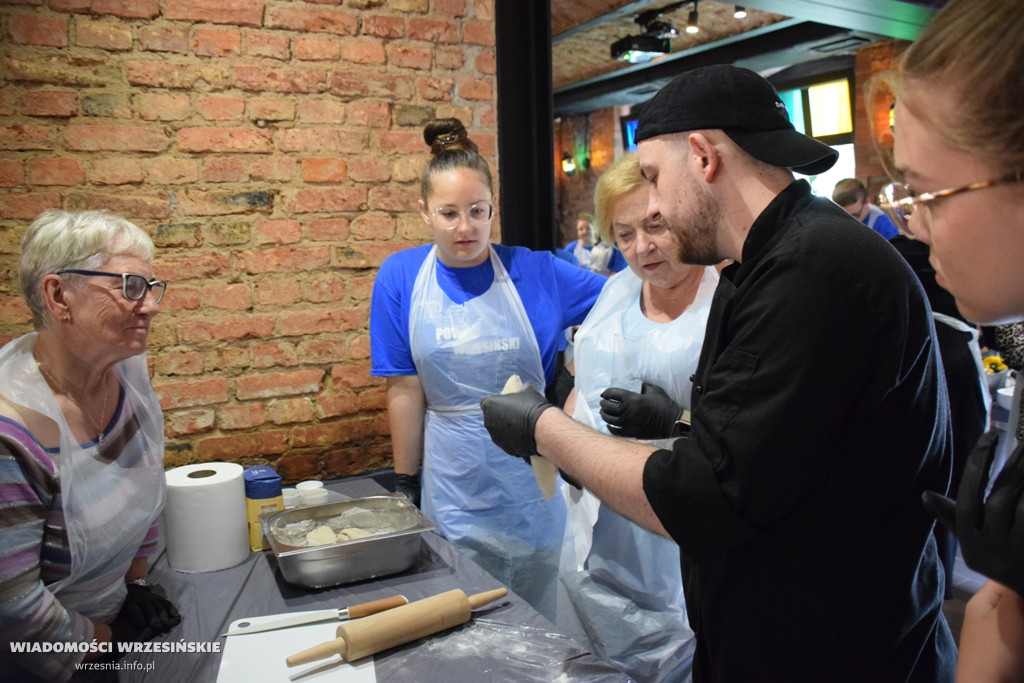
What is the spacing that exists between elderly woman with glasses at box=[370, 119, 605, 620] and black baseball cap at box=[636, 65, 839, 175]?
103cm

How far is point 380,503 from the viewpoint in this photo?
6.04 ft

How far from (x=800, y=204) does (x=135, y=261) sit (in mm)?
1367

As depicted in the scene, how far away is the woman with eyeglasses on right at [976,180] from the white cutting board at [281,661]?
3.16ft

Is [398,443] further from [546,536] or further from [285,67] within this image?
[285,67]

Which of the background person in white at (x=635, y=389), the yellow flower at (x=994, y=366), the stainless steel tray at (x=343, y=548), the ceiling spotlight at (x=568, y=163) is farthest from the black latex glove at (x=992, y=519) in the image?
the ceiling spotlight at (x=568, y=163)

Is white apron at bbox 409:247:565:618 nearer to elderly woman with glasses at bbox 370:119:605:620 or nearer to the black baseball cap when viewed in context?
elderly woman with glasses at bbox 370:119:605:620

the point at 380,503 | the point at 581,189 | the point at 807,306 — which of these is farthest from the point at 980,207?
the point at 581,189

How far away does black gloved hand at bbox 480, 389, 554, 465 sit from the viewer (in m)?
1.33

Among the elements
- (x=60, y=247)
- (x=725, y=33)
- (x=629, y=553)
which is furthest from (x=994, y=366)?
(x=725, y=33)

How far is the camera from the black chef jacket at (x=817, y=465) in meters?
0.90

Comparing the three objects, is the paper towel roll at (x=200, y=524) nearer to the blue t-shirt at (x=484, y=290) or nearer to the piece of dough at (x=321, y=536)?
the piece of dough at (x=321, y=536)

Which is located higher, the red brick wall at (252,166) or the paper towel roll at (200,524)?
the red brick wall at (252,166)

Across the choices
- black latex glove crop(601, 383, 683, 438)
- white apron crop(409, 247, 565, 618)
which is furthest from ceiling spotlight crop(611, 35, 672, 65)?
black latex glove crop(601, 383, 683, 438)

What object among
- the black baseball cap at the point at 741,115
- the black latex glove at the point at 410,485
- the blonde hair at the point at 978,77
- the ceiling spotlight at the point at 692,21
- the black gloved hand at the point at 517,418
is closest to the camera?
the blonde hair at the point at 978,77
